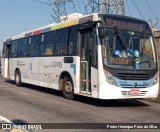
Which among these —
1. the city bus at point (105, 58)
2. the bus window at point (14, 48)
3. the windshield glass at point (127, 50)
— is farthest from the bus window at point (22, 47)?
the windshield glass at point (127, 50)

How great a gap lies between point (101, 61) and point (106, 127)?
3.26m

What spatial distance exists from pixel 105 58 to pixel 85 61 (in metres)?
1.16

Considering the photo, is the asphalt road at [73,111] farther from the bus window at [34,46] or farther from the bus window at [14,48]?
the bus window at [14,48]

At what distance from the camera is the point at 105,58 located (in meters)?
11.3

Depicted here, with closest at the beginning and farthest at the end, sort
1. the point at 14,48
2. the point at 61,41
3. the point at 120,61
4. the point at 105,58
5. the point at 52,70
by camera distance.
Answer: the point at 105,58 < the point at 120,61 < the point at 61,41 < the point at 52,70 < the point at 14,48

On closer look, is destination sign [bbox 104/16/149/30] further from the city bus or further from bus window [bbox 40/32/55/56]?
bus window [bbox 40/32/55/56]

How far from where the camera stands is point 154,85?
1195cm

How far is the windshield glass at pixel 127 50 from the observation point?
11.4 metres

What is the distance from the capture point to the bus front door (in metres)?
12.0

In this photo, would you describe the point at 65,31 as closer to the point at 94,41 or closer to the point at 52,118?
the point at 94,41

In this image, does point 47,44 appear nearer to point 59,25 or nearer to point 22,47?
point 59,25

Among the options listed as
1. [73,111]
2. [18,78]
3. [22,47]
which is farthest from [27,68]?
[73,111]

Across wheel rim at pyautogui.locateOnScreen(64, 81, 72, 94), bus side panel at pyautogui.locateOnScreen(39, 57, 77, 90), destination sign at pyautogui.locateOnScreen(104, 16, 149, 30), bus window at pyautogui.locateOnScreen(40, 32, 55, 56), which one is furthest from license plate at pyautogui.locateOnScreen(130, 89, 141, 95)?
bus window at pyautogui.locateOnScreen(40, 32, 55, 56)

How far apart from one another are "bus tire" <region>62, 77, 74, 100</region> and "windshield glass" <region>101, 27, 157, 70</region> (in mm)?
2489
